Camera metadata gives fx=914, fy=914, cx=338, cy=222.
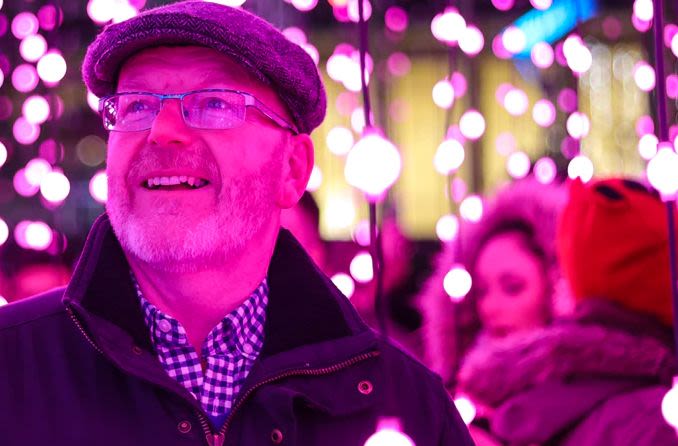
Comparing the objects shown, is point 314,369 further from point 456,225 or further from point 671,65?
point 671,65

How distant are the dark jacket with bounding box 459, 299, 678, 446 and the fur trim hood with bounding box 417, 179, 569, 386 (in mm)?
380

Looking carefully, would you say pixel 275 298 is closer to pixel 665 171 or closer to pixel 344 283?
pixel 665 171

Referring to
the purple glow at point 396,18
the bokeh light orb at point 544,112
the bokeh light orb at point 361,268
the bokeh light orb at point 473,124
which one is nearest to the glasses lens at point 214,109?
the bokeh light orb at point 473,124

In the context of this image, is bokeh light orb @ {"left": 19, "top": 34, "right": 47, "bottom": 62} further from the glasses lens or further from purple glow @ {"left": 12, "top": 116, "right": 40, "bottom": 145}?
the glasses lens

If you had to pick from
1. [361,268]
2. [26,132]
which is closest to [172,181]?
[361,268]

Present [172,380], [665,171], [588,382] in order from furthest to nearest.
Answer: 1. [588,382]
2. [665,171]
3. [172,380]

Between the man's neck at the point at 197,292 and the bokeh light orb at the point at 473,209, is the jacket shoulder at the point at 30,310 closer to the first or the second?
the man's neck at the point at 197,292

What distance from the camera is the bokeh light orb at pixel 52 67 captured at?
7.39 feet

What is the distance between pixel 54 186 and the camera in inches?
96.7

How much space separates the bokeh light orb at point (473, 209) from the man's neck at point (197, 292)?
1.12m

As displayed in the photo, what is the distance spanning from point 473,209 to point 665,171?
1.17 metres

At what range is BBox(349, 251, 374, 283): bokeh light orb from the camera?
3.07 m

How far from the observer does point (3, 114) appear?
429cm

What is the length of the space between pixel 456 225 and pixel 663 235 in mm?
441
